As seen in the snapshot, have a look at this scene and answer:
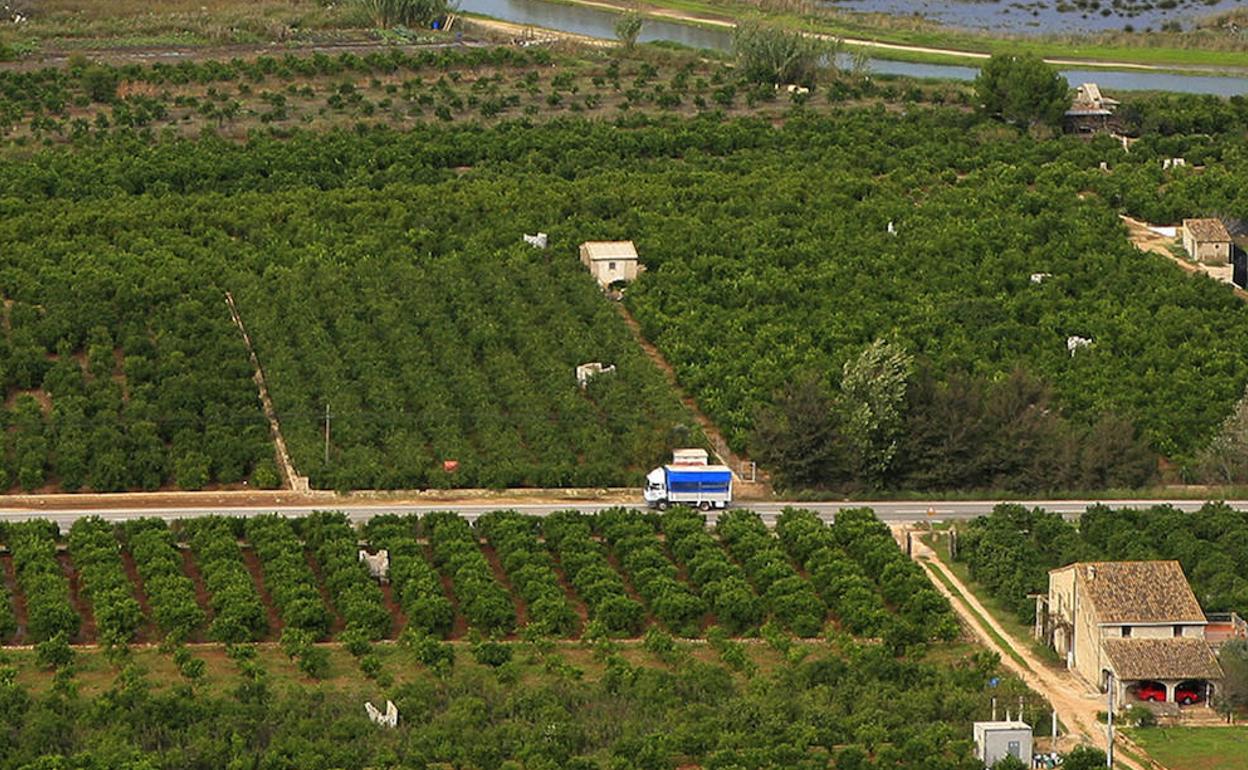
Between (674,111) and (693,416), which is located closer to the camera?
(693,416)

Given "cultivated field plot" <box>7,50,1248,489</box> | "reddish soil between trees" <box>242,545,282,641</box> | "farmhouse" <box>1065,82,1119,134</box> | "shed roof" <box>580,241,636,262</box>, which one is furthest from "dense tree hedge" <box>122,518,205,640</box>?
"farmhouse" <box>1065,82,1119,134</box>

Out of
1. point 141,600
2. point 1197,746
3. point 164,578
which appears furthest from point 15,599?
point 1197,746

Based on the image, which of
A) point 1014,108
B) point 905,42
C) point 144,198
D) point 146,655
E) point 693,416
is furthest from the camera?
point 905,42

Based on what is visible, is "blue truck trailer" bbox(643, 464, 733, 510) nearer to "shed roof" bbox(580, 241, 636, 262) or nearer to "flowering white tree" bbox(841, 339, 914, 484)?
"flowering white tree" bbox(841, 339, 914, 484)

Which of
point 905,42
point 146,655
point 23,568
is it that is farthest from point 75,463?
point 905,42

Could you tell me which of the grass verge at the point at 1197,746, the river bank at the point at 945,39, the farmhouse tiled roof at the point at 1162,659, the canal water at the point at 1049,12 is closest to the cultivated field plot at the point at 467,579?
the farmhouse tiled roof at the point at 1162,659

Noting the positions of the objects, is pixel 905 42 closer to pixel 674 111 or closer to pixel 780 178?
pixel 674 111

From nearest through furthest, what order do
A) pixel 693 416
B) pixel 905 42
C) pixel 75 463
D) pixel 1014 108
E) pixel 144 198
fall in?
pixel 75 463 < pixel 693 416 < pixel 144 198 < pixel 1014 108 < pixel 905 42
